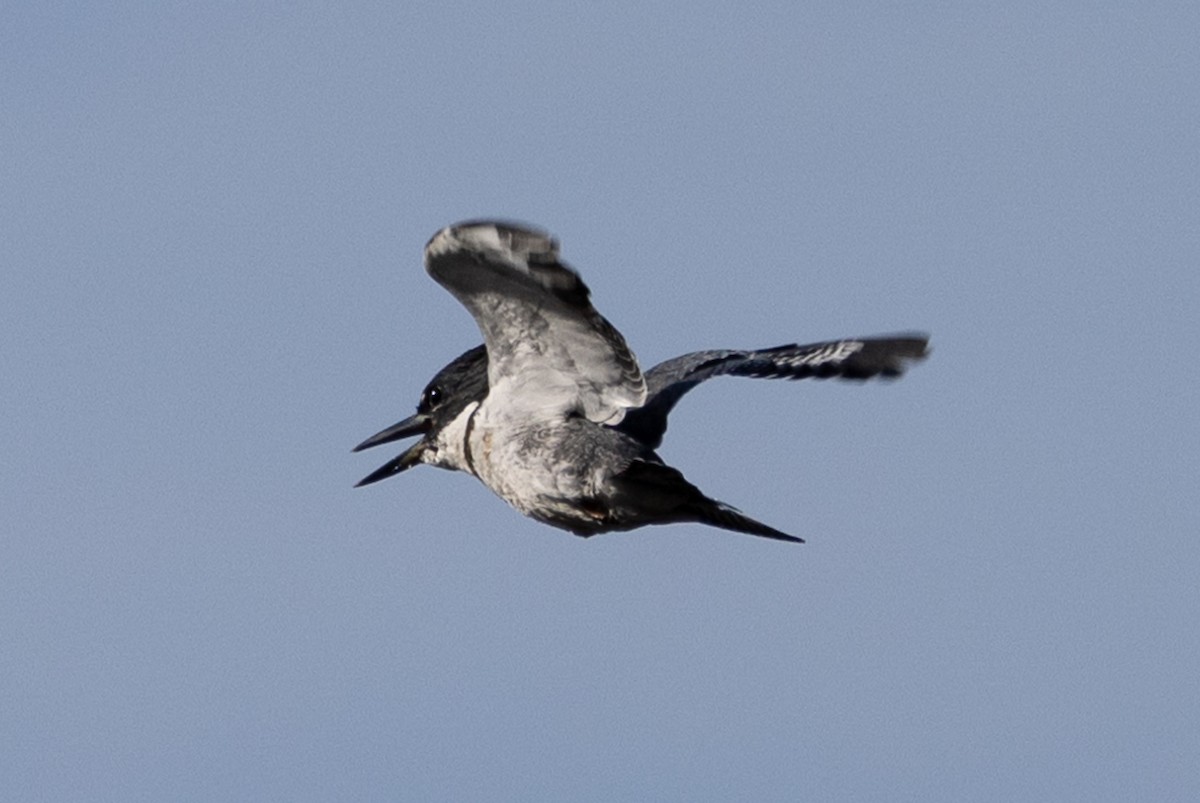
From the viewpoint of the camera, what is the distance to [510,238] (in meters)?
12.3

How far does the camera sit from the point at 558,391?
14.2m

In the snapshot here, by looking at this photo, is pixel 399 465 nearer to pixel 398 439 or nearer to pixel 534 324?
pixel 398 439

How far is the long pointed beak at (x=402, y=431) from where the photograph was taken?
627 inches

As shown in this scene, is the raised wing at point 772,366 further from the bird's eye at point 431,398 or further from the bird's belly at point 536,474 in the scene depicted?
the bird's eye at point 431,398

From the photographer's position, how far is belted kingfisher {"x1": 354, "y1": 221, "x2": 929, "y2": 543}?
42.3ft

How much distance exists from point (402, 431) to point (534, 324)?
2.72 m

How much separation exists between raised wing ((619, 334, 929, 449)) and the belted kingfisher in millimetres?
12

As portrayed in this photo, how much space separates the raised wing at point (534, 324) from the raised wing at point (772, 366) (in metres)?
0.84

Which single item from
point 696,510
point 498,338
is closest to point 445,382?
point 498,338

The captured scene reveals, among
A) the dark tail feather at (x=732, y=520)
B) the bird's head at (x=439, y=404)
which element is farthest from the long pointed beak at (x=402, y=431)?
the dark tail feather at (x=732, y=520)

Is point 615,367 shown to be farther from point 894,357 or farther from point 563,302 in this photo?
point 894,357

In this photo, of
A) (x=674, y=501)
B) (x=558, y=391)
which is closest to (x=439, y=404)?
(x=558, y=391)

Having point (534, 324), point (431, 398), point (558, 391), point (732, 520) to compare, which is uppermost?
point (431, 398)

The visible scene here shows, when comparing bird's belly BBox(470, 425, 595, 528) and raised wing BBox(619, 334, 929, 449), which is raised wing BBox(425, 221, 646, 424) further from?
raised wing BBox(619, 334, 929, 449)
